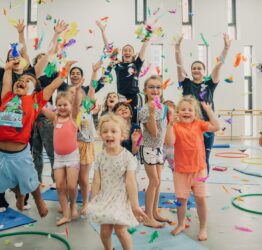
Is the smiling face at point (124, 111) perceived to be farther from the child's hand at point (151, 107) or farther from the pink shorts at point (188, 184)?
the pink shorts at point (188, 184)

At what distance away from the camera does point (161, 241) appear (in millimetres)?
2355

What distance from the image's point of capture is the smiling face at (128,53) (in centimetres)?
382

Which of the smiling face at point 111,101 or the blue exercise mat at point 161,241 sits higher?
the smiling face at point 111,101

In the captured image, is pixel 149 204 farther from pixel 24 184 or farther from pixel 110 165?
pixel 24 184

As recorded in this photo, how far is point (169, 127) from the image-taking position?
8.21 ft

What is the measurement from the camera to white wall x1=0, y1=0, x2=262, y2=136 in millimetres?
9070

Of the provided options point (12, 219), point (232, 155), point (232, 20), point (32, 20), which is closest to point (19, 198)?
point (12, 219)

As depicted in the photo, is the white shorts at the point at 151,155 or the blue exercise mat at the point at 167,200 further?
the blue exercise mat at the point at 167,200

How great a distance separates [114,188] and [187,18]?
346 inches

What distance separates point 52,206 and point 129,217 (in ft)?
5.02

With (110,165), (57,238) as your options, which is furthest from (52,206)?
(110,165)

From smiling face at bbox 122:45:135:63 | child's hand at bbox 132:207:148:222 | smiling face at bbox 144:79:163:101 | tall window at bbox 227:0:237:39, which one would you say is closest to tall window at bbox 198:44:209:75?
tall window at bbox 227:0:237:39

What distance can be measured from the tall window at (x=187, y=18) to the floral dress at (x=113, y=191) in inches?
331

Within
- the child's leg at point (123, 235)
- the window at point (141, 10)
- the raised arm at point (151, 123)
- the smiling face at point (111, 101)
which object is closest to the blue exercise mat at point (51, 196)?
the smiling face at point (111, 101)
